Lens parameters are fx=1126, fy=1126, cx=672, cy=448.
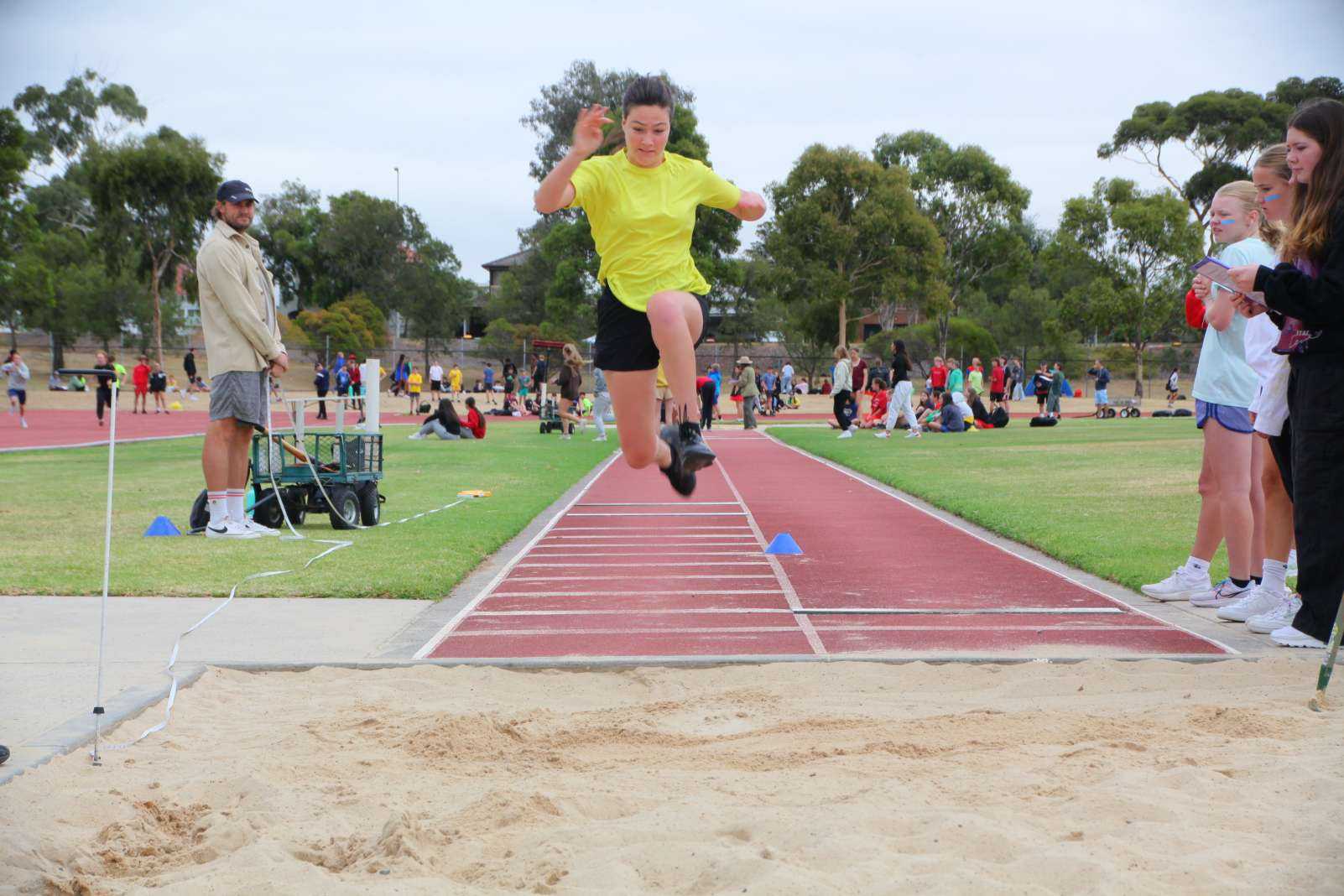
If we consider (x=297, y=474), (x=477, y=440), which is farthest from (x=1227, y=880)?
(x=477, y=440)

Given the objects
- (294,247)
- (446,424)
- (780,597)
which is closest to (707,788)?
(780,597)

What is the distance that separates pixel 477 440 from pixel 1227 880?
21337mm

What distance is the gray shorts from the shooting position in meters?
8.24

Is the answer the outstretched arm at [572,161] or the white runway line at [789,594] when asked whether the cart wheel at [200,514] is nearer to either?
the white runway line at [789,594]

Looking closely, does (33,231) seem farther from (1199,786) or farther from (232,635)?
(1199,786)

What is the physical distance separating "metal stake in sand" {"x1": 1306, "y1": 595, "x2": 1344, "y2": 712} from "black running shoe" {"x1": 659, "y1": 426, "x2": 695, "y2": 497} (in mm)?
2550

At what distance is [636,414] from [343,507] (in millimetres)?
5163

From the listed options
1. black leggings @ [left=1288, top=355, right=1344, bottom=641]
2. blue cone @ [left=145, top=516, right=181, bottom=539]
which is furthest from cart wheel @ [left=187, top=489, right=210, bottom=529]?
black leggings @ [left=1288, top=355, right=1344, bottom=641]

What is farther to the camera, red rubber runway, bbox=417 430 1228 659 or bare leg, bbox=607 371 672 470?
red rubber runway, bbox=417 430 1228 659

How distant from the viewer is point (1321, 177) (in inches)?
154

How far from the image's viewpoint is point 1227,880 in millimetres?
2672

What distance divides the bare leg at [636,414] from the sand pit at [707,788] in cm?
96

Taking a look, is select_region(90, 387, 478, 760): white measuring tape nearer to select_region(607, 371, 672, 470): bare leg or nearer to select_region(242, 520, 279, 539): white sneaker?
select_region(242, 520, 279, 539): white sneaker

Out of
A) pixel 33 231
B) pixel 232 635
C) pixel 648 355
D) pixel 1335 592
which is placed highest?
pixel 33 231
